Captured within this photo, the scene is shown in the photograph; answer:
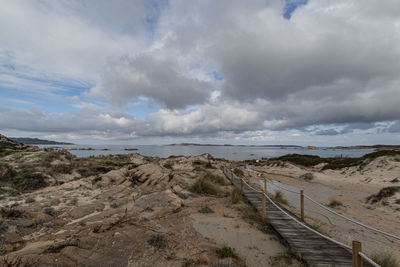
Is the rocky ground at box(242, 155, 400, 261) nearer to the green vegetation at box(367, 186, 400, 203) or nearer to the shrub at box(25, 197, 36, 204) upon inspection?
the green vegetation at box(367, 186, 400, 203)

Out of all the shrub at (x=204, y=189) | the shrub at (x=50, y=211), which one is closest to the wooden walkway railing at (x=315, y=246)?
the shrub at (x=204, y=189)

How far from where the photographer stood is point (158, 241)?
504 centimetres

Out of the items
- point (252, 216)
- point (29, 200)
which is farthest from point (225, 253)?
point (29, 200)

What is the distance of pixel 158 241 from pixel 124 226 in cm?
157

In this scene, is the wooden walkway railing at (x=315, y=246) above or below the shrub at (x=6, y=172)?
below

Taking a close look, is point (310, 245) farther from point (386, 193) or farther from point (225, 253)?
point (386, 193)

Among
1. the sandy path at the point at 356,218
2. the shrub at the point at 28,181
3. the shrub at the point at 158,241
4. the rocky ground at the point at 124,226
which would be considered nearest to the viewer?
the rocky ground at the point at 124,226

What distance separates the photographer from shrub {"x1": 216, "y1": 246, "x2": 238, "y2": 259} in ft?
14.9

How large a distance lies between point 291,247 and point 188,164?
56.8 feet

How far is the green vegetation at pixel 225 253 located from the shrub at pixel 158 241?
4.66 ft

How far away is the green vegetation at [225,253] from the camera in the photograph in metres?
4.54

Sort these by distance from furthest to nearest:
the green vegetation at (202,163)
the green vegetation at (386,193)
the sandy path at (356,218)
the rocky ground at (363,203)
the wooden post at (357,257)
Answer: the green vegetation at (202,163), the green vegetation at (386,193), the rocky ground at (363,203), the sandy path at (356,218), the wooden post at (357,257)

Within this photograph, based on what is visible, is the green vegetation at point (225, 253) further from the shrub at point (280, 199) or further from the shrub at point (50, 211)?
the shrub at point (280, 199)

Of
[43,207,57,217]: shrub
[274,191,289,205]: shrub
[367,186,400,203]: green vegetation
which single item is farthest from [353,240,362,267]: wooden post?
[367,186,400,203]: green vegetation
